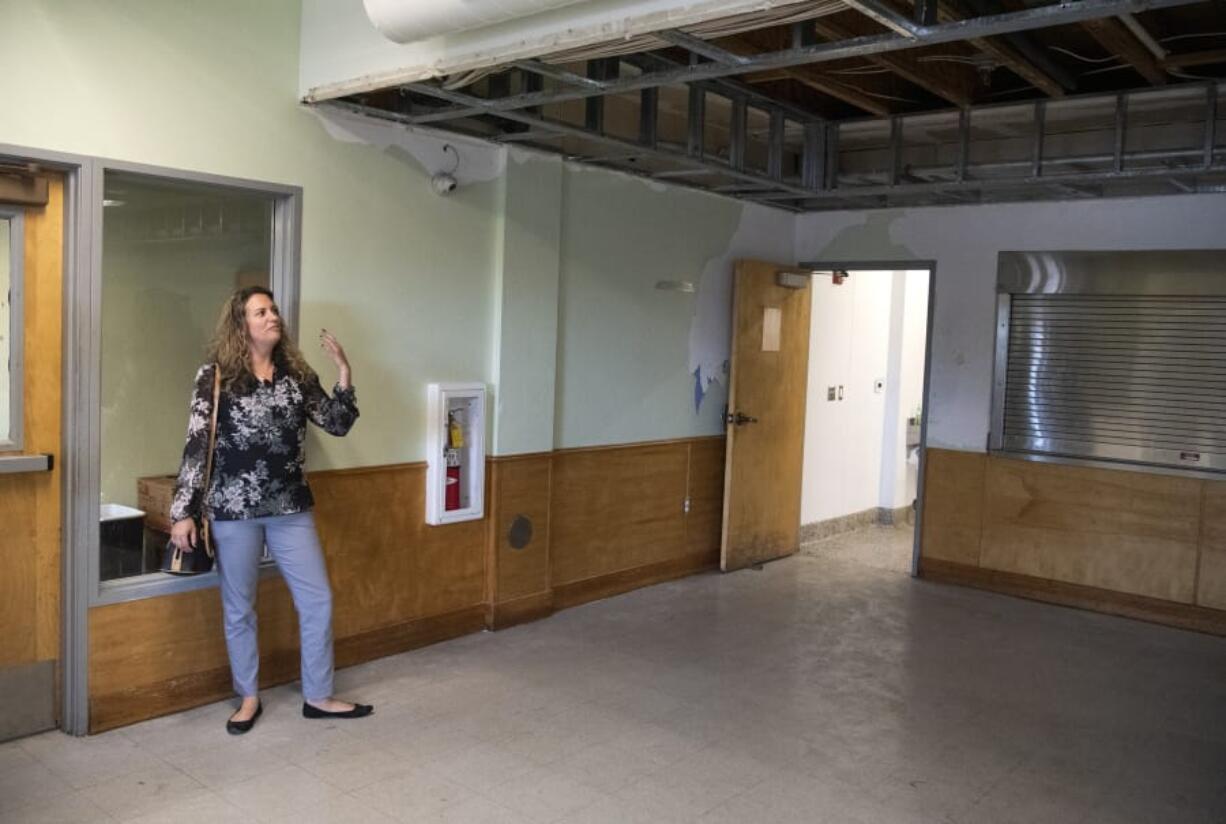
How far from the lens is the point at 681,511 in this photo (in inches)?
242

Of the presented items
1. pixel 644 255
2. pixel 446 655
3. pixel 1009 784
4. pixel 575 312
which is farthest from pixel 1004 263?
pixel 446 655

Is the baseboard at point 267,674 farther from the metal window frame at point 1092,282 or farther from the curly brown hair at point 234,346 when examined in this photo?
the metal window frame at point 1092,282

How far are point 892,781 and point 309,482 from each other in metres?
2.44

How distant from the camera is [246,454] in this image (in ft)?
11.7

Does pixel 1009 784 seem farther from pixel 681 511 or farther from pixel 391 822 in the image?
pixel 681 511

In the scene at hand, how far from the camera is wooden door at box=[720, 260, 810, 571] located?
20.6ft

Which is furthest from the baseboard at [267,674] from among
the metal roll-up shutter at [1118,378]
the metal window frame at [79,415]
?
the metal roll-up shutter at [1118,378]

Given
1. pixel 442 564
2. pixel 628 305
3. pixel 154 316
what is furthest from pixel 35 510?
pixel 628 305

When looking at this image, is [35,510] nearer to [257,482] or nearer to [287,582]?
[257,482]

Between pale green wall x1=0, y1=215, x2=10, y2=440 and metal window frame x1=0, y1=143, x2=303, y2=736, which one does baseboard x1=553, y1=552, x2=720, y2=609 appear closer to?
metal window frame x1=0, y1=143, x2=303, y2=736

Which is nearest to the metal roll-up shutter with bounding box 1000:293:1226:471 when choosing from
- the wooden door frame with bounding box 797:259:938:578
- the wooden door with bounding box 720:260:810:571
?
the wooden door frame with bounding box 797:259:938:578

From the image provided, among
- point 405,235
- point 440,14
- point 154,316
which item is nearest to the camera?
point 440,14

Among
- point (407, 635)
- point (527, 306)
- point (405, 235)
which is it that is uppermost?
point (405, 235)

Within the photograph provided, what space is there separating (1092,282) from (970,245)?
2.42 feet
